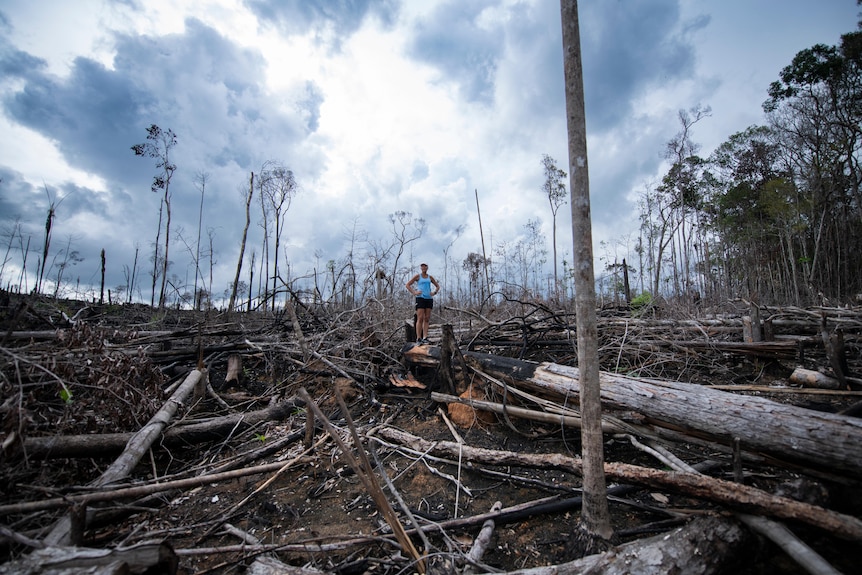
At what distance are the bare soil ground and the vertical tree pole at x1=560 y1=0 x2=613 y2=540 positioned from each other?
0.35m

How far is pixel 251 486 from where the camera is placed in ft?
10.4

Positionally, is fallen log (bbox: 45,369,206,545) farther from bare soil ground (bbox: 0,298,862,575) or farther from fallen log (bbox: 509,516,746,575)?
fallen log (bbox: 509,516,746,575)

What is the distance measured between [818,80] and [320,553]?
27501 mm

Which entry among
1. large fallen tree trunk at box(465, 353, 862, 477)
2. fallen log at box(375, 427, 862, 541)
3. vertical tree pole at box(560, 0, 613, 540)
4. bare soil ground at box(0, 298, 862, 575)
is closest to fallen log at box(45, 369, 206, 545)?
bare soil ground at box(0, 298, 862, 575)

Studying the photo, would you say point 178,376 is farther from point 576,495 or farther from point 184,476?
point 576,495

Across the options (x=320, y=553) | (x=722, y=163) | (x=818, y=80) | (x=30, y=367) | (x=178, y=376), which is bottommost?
(x=320, y=553)

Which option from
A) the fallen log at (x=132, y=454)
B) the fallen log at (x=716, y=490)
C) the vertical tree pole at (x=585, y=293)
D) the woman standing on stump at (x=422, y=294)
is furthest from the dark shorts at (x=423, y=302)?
the vertical tree pole at (x=585, y=293)

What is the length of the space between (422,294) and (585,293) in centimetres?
481

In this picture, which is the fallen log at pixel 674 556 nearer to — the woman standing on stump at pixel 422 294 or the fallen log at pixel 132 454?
the fallen log at pixel 132 454

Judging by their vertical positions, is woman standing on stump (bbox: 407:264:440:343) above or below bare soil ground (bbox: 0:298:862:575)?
above

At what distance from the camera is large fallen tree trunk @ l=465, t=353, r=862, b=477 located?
80.6 inches

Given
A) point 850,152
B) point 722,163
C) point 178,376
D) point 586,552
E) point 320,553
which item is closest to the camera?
point 586,552

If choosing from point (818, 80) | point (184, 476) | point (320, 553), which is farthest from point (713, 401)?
point (818, 80)

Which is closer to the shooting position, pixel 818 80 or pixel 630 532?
pixel 630 532
